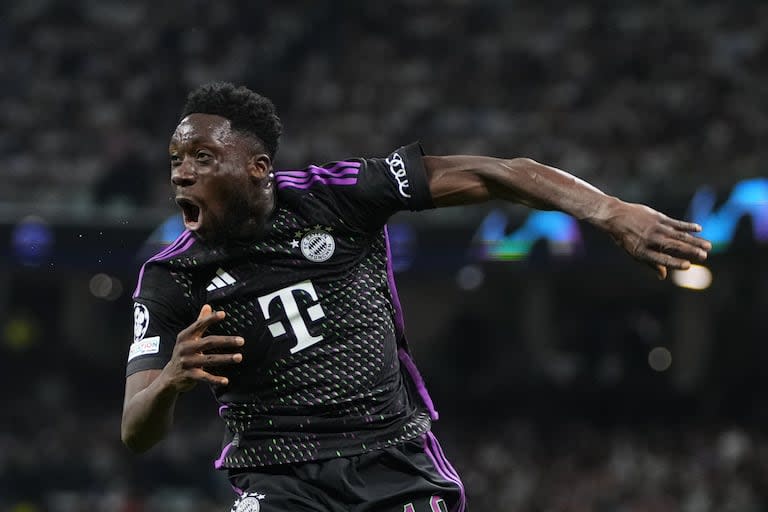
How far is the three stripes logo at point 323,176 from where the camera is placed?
450 centimetres

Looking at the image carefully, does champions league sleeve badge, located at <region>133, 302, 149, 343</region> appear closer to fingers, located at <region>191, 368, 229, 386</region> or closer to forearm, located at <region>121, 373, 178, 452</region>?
forearm, located at <region>121, 373, 178, 452</region>

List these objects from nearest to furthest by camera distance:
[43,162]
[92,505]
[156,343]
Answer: [156,343], [92,505], [43,162]

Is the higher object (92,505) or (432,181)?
(432,181)

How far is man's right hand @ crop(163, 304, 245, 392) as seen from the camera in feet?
12.4

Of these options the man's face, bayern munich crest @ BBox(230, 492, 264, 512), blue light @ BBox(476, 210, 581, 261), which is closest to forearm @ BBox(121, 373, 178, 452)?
bayern munich crest @ BBox(230, 492, 264, 512)

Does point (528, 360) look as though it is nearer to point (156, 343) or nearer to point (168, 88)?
point (168, 88)

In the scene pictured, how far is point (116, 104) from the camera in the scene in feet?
62.5

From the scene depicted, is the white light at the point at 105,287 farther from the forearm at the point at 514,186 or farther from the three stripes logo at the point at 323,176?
the forearm at the point at 514,186

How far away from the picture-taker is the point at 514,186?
4.39 meters

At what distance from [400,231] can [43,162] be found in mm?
5730

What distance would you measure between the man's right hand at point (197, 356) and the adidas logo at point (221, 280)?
0.50m

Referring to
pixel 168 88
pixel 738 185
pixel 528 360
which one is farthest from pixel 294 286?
pixel 168 88

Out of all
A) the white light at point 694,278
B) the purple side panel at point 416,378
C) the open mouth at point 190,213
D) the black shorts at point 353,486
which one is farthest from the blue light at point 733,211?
the open mouth at point 190,213

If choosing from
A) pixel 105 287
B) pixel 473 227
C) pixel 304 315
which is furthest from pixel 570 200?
pixel 105 287
